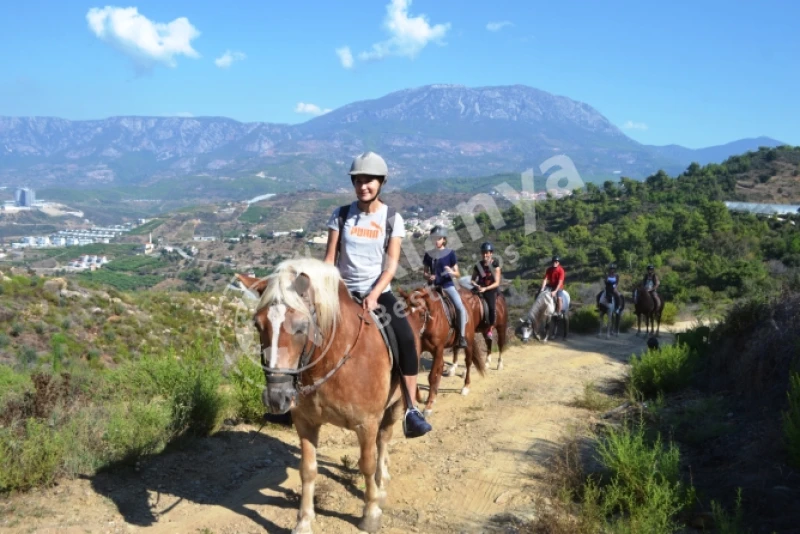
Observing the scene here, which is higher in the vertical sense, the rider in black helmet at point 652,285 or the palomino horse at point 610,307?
the rider in black helmet at point 652,285

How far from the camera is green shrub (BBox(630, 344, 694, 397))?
336 inches

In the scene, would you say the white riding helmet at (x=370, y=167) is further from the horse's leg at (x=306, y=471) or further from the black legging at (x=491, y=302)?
the black legging at (x=491, y=302)

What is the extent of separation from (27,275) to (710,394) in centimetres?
2736

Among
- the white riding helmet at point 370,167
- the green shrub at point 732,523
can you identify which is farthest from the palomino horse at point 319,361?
the green shrub at point 732,523

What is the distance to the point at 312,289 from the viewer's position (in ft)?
12.8

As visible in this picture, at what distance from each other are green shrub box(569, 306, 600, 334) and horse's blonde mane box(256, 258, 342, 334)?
53.8 ft

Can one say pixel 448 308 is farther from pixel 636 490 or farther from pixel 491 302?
pixel 636 490

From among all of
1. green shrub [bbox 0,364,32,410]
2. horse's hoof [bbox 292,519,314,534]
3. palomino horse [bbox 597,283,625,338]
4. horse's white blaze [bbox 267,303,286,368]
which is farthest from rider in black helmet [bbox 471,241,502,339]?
palomino horse [bbox 597,283,625,338]

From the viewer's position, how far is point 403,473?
19.4 ft

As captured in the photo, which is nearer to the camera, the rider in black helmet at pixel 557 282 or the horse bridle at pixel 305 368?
the horse bridle at pixel 305 368

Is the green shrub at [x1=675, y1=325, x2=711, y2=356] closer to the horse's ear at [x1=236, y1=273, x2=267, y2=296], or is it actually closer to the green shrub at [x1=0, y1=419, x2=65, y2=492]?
the horse's ear at [x1=236, y1=273, x2=267, y2=296]

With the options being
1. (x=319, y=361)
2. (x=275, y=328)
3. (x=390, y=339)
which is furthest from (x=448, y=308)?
(x=275, y=328)

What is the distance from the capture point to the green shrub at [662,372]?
8547 mm

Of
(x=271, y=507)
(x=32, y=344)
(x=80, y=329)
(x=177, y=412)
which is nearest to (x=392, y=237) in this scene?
(x=271, y=507)
